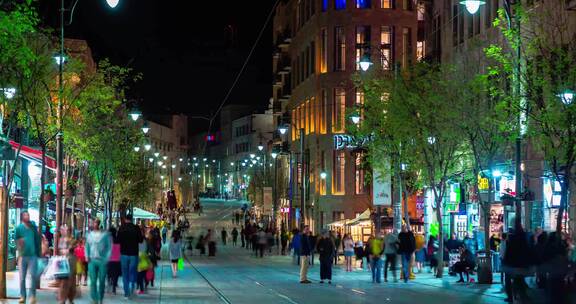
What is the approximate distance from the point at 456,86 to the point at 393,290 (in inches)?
364

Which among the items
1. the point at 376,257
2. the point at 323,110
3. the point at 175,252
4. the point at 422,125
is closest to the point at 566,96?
the point at 376,257

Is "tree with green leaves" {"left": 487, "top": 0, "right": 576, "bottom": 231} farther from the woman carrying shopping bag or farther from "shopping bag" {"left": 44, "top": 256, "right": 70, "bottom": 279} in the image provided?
the woman carrying shopping bag

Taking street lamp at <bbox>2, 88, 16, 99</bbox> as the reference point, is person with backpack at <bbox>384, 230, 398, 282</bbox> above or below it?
below

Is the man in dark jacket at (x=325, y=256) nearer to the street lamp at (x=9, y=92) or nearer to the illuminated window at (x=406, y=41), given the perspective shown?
the street lamp at (x=9, y=92)

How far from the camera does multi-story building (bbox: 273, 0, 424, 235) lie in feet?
233

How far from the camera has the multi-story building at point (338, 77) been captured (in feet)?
233

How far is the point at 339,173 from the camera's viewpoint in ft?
243

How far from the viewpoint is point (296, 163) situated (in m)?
84.8

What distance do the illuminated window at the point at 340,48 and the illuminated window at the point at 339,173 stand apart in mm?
6387

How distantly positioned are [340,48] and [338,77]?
2.11m

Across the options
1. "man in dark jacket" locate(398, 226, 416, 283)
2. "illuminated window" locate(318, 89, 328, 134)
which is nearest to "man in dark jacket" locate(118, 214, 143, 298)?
"man in dark jacket" locate(398, 226, 416, 283)

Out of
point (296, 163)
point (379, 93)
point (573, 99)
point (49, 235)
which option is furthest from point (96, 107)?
point (296, 163)

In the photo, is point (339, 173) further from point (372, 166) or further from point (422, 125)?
point (422, 125)

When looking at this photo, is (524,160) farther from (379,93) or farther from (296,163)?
(296,163)
